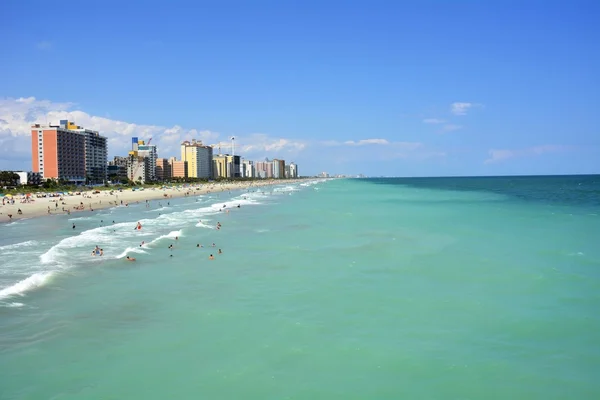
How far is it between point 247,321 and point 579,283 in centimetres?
1473

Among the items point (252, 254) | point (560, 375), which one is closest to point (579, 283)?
point (560, 375)

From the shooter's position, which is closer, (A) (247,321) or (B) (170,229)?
(A) (247,321)

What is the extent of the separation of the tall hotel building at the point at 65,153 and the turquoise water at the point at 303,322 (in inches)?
4480

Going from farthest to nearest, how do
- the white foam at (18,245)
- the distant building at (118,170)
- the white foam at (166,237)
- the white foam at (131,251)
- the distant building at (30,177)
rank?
the distant building at (118,170), the distant building at (30,177), the white foam at (166,237), the white foam at (18,245), the white foam at (131,251)

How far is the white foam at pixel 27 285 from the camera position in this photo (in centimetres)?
1839

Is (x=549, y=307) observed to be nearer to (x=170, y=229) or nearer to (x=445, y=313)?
(x=445, y=313)

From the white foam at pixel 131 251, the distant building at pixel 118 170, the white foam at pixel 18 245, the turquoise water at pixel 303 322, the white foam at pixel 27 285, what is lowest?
the turquoise water at pixel 303 322

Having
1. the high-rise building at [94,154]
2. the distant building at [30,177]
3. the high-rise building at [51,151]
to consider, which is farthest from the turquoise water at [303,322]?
the high-rise building at [94,154]

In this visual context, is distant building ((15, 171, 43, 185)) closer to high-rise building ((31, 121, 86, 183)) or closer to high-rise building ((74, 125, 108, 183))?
high-rise building ((31, 121, 86, 183))

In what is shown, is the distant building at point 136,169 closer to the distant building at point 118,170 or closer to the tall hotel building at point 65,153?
the distant building at point 118,170

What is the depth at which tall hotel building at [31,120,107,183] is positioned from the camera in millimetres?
129375

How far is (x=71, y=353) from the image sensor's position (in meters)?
12.6

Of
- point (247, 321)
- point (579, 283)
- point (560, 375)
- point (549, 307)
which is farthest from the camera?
point (579, 283)

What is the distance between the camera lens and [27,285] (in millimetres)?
19562
